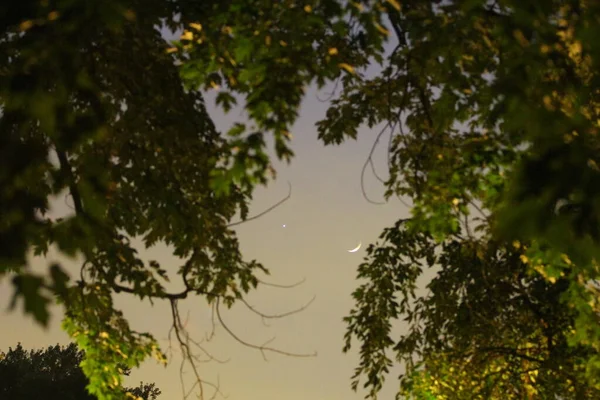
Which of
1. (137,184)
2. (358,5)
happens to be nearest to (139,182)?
(137,184)

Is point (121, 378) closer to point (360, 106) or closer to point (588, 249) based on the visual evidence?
point (360, 106)

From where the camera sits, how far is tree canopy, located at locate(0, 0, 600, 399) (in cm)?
284

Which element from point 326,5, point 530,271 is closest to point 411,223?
point 530,271

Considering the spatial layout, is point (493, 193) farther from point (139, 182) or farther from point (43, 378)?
point (43, 378)

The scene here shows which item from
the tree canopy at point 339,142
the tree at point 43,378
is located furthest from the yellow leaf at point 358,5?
the tree at point 43,378

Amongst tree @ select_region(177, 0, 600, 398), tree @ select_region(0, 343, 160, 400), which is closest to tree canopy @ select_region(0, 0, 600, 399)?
tree @ select_region(177, 0, 600, 398)

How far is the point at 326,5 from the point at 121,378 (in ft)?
13.5

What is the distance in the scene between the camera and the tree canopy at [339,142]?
284cm

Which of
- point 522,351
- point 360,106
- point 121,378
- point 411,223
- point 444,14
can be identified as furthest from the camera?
point 522,351

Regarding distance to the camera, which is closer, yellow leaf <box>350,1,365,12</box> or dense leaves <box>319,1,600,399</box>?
dense leaves <box>319,1,600,399</box>

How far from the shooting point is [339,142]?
30.0 ft

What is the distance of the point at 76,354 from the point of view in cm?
4856

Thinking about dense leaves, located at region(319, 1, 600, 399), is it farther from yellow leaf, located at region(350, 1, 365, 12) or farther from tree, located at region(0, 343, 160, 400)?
tree, located at region(0, 343, 160, 400)

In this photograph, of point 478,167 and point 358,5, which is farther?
point 478,167
